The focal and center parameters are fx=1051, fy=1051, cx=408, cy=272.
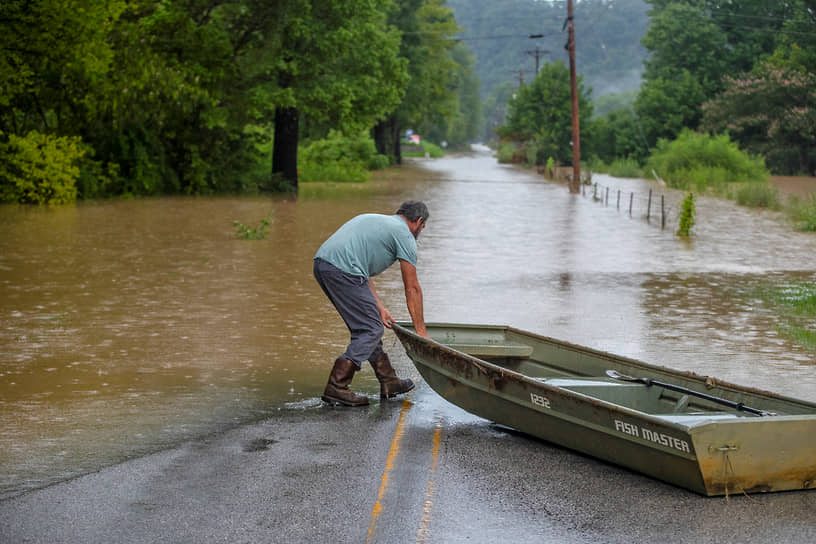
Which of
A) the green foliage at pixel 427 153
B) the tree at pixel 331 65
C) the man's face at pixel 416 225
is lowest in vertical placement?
the man's face at pixel 416 225

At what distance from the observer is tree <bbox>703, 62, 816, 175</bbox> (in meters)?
57.8

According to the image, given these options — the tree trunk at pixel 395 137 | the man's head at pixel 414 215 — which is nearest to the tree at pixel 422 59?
the tree trunk at pixel 395 137

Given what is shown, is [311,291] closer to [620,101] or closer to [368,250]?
[368,250]

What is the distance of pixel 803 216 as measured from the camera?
26.4 m

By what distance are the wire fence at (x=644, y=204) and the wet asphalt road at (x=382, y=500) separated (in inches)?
776

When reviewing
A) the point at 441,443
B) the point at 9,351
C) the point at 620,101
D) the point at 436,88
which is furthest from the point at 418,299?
the point at 620,101

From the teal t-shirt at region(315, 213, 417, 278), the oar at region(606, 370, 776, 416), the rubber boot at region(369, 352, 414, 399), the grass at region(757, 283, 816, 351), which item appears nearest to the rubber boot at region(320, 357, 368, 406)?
the rubber boot at region(369, 352, 414, 399)

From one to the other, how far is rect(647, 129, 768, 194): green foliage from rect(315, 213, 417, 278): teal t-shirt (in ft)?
128

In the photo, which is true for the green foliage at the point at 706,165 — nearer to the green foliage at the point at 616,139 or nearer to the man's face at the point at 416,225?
the green foliage at the point at 616,139

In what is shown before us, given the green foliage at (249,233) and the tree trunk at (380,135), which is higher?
the tree trunk at (380,135)

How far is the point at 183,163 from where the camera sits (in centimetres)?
3469

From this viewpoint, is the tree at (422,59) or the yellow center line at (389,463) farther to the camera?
the tree at (422,59)

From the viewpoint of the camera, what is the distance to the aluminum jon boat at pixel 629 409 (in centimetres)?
609

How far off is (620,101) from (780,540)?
199055mm
